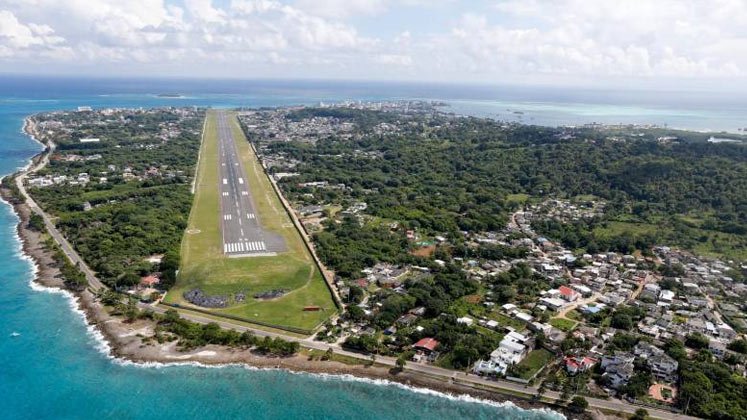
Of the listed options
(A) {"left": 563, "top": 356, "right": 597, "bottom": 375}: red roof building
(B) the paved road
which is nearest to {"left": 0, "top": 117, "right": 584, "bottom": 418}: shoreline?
(A) {"left": 563, "top": 356, "right": 597, "bottom": 375}: red roof building

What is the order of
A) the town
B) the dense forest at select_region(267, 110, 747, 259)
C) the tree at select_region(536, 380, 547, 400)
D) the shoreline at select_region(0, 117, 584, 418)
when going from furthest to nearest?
1. the dense forest at select_region(267, 110, 747, 259)
2. the town
3. the shoreline at select_region(0, 117, 584, 418)
4. the tree at select_region(536, 380, 547, 400)

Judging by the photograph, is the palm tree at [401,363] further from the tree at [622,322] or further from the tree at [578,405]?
the tree at [622,322]

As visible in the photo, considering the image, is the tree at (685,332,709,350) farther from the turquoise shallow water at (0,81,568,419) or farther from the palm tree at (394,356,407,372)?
the palm tree at (394,356,407,372)

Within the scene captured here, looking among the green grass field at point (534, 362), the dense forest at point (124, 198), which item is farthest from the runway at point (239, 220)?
the green grass field at point (534, 362)

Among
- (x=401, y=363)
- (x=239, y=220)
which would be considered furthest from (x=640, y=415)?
(x=239, y=220)

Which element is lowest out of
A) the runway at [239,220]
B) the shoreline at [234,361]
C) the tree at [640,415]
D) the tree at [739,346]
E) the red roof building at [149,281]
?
the shoreline at [234,361]

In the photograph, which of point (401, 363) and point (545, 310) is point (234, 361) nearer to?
point (401, 363)
